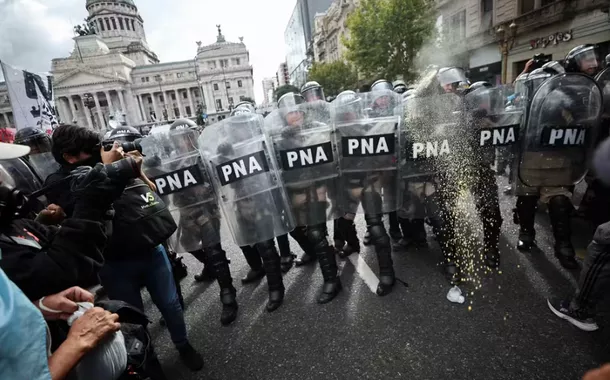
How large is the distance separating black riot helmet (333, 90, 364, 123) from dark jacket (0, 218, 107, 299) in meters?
1.96

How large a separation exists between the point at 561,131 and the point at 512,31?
47.1 ft

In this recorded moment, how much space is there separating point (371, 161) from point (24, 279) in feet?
7.62

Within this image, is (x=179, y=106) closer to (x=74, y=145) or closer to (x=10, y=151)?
(x=74, y=145)

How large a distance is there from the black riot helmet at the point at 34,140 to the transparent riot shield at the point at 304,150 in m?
3.89

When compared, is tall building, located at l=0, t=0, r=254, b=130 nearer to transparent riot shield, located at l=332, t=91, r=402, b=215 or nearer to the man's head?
transparent riot shield, located at l=332, t=91, r=402, b=215

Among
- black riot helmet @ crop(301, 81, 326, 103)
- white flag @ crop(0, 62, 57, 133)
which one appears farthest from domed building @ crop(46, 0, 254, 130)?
black riot helmet @ crop(301, 81, 326, 103)

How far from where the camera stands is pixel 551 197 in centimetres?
295

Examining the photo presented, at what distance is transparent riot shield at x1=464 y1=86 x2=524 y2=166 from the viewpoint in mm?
2730

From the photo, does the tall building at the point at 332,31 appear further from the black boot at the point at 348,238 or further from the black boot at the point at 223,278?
the black boot at the point at 223,278

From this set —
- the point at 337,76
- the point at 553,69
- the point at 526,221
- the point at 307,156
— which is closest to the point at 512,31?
the point at 553,69

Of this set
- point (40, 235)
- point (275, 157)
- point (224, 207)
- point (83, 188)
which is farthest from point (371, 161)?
point (40, 235)

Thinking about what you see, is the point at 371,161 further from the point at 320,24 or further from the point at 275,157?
the point at 320,24

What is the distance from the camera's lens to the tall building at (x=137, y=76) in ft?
205

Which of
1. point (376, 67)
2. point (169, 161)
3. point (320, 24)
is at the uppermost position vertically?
Answer: point (320, 24)
